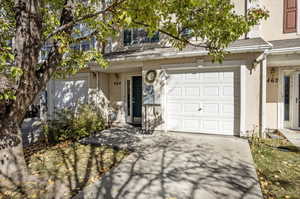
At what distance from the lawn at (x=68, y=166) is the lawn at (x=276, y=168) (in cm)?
325

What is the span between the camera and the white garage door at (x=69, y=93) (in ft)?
29.9

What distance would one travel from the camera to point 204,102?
22.0ft

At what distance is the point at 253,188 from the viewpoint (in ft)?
10.00

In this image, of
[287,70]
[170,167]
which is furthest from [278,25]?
[170,167]

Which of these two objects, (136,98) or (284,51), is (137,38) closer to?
(136,98)

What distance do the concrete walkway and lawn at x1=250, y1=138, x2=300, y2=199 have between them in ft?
0.65

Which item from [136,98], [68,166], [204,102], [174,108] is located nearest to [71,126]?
[68,166]

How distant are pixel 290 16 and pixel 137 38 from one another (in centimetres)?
665

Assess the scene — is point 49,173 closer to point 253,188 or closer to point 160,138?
point 160,138

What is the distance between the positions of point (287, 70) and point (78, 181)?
28.1 ft

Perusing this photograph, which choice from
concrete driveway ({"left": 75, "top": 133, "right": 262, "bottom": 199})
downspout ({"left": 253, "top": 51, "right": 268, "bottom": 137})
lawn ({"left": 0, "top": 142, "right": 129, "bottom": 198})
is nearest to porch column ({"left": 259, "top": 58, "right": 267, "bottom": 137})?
downspout ({"left": 253, "top": 51, "right": 268, "bottom": 137})

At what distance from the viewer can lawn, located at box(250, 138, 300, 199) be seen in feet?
10.0

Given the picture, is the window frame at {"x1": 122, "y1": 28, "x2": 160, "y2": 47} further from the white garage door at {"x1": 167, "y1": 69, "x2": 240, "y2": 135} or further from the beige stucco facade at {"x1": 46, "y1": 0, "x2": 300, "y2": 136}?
the white garage door at {"x1": 167, "y1": 69, "x2": 240, "y2": 135}

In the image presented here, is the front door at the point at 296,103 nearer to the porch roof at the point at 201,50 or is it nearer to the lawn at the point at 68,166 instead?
the porch roof at the point at 201,50
